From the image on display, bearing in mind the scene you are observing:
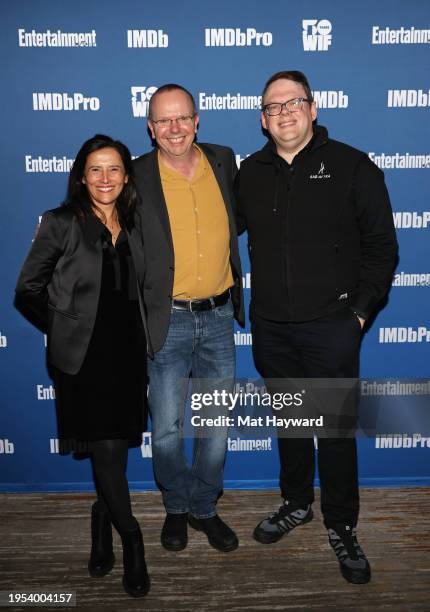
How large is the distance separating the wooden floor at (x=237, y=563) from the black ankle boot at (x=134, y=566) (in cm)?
4

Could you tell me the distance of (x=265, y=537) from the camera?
270 cm

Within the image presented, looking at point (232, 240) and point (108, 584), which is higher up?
point (232, 240)

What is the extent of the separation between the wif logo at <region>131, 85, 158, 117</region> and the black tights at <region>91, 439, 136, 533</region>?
1519 millimetres

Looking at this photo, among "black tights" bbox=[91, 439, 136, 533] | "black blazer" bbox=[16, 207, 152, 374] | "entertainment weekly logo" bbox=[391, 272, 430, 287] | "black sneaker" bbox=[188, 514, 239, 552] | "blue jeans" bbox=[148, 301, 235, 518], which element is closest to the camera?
"black blazer" bbox=[16, 207, 152, 374]

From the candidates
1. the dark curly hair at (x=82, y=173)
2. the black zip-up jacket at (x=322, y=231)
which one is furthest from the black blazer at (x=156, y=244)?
the black zip-up jacket at (x=322, y=231)

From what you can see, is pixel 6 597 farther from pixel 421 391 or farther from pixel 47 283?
pixel 421 391

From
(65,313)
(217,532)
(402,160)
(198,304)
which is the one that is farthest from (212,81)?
(217,532)

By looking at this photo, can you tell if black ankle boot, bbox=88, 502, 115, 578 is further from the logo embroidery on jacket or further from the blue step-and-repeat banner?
the logo embroidery on jacket

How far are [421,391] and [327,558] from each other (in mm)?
1036

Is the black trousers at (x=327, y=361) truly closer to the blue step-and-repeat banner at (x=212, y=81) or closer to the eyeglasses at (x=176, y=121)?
the blue step-and-repeat banner at (x=212, y=81)

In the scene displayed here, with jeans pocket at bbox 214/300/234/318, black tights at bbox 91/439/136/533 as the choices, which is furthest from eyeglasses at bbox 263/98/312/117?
black tights at bbox 91/439/136/533

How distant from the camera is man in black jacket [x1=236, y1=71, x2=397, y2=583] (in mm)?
2363

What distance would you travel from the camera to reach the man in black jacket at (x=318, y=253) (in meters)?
2.36

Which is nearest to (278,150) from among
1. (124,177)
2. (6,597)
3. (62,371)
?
(124,177)
